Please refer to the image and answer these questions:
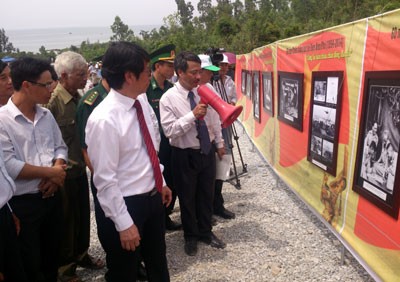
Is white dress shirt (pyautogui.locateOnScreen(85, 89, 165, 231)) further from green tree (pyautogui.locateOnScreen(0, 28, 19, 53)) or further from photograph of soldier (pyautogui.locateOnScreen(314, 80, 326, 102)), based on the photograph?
green tree (pyautogui.locateOnScreen(0, 28, 19, 53))

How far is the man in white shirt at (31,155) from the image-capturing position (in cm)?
223

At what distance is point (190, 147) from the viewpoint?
132 inches

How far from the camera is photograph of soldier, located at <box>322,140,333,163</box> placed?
3280 millimetres

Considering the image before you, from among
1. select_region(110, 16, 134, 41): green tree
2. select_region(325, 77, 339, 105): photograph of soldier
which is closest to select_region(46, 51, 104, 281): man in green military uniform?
select_region(325, 77, 339, 105): photograph of soldier

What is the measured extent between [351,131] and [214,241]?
1.86m

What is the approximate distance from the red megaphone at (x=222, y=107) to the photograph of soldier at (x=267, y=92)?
2.97 meters

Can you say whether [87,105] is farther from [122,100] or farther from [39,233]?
[39,233]

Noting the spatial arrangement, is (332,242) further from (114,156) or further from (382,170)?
(114,156)

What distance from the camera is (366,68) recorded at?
103 inches

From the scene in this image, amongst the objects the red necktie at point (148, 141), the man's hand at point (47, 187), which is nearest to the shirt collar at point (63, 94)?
the man's hand at point (47, 187)

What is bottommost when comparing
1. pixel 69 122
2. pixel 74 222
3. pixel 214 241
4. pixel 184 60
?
pixel 214 241

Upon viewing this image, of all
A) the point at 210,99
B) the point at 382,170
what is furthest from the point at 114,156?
the point at 382,170

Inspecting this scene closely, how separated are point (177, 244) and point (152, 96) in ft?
5.89

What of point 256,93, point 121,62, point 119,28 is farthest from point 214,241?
point 119,28
